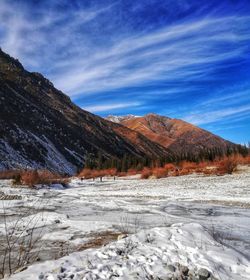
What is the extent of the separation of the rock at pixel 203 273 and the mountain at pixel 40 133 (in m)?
62.3

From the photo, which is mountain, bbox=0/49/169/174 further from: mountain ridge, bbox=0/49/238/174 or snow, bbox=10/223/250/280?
snow, bbox=10/223/250/280

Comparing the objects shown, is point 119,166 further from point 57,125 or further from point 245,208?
point 245,208

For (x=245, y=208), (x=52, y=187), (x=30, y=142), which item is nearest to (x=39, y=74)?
(x=30, y=142)

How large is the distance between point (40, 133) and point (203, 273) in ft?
303

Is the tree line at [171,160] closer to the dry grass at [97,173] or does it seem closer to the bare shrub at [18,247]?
the dry grass at [97,173]

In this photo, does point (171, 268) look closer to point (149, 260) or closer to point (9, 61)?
point (149, 260)

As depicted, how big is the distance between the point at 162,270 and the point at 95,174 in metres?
70.3

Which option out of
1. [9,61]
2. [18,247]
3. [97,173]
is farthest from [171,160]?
[9,61]

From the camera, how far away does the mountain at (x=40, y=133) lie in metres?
78.9

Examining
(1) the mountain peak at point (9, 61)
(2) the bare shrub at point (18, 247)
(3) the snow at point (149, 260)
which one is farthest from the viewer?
(1) the mountain peak at point (9, 61)

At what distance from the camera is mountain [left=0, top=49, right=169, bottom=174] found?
3108 inches

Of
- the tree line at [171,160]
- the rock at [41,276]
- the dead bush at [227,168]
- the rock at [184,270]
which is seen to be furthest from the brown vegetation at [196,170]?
the rock at [41,276]

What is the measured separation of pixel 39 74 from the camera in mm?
183625

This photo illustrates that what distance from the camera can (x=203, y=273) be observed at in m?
6.40
